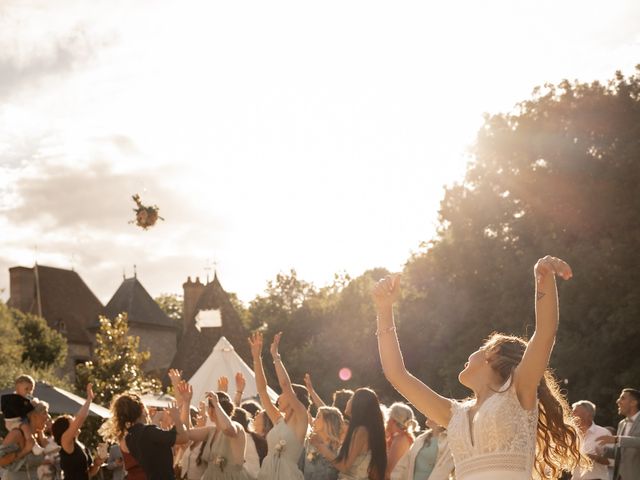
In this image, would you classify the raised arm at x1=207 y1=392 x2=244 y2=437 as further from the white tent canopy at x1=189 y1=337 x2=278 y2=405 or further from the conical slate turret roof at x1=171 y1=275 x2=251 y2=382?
the conical slate turret roof at x1=171 y1=275 x2=251 y2=382

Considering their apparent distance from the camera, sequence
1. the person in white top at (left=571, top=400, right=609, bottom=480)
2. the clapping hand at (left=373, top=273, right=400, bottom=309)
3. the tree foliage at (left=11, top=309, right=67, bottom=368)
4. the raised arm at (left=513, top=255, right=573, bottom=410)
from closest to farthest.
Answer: the raised arm at (left=513, top=255, right=573, bottom=410) → the clapping hand at (left=373, top=273, right=400, bottom=309) → the person in white top at (left=571, top=400, right=609, bottom=480) → the tree foliage at (left=11, top=309, right=67, bottom=368)

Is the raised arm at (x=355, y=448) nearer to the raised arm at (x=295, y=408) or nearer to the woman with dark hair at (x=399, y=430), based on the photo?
the raised arm at (x=295, y=408)

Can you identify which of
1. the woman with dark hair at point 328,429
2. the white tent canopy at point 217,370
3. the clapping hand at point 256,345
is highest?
the white tent canopy at point 217,370

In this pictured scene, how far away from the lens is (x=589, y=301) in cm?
2844

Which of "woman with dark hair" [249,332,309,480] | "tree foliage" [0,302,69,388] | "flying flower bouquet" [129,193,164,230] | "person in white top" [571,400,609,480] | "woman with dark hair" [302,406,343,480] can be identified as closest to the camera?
"woman with dark hair" [302,406,343,480]

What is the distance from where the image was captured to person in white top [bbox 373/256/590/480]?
12.0ft

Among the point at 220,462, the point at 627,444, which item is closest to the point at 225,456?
the point at 220,462

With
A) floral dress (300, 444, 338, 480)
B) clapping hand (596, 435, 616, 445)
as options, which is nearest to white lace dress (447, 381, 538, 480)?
floral dress (300, 444, 338, 480)

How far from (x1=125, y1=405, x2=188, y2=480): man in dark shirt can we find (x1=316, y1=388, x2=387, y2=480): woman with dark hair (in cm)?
144

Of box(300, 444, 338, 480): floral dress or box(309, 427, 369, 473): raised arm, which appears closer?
box(309, 427, 369, 473): raised arm

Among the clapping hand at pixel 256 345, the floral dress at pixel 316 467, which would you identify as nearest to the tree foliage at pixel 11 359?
the floral dress at pixel 316 467

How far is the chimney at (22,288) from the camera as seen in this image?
244 ft

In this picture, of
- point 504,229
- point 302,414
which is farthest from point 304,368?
point 302,414

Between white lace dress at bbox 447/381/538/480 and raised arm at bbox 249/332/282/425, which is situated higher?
raised arm at bbox 249/332/282/425
